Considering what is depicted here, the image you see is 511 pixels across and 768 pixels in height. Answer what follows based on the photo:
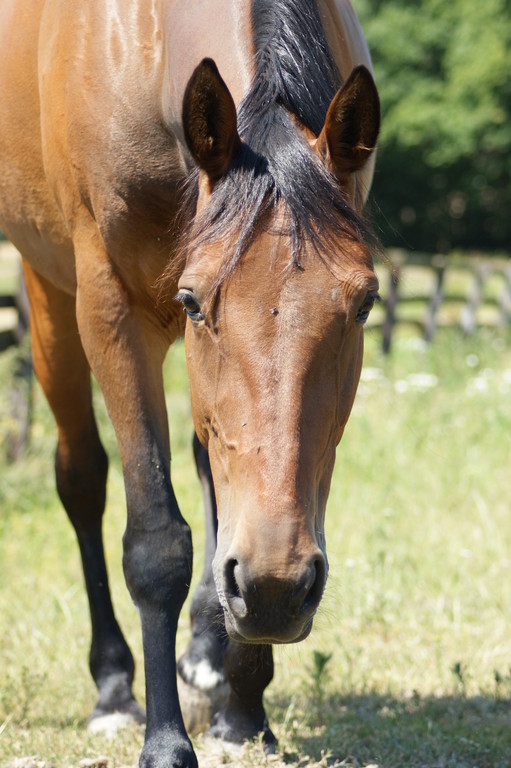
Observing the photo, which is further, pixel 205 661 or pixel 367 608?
pixel 367 608

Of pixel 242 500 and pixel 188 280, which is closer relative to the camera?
pixel 242 500

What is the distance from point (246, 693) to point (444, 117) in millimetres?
32185

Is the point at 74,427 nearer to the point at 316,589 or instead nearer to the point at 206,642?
the point at 206,642

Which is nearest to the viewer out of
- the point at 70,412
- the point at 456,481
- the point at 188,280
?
the point at 188,280

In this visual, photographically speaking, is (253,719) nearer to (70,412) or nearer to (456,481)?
(70,412)

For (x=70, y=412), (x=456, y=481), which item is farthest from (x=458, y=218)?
(x=70, y=412)

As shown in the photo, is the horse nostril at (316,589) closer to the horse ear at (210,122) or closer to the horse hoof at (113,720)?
the horse ear at (210,122)

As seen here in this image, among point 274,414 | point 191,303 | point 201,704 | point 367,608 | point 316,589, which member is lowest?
point 367,608

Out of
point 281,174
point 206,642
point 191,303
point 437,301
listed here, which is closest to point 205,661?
point 206,642

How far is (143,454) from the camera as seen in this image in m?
3.17

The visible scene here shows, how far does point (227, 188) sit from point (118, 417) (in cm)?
100

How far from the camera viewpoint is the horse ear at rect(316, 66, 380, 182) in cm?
251

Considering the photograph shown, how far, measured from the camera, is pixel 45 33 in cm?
347

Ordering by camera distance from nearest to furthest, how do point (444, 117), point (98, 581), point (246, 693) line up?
point (246, 693)
point (98, 581)
point (444, 117)
